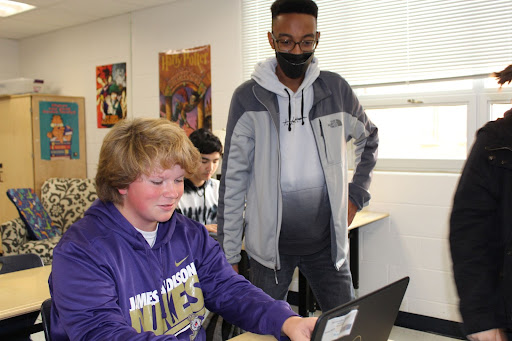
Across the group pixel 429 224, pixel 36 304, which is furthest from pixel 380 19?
pixel 36 304

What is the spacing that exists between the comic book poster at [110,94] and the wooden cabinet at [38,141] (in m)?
0.34

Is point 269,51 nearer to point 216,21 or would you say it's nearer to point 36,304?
point 216,21

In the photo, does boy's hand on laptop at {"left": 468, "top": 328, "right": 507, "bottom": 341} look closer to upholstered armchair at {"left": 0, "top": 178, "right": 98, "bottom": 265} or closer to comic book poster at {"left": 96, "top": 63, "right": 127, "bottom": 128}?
upholstered armchair at {"left": 0, "top": 178, "right": 98, "bottom": 265}

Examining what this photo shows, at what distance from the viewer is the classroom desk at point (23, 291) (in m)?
1.64

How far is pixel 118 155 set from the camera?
4.11ft

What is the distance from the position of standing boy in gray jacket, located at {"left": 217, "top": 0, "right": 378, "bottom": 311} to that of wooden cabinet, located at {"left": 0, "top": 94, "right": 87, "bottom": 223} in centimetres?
430

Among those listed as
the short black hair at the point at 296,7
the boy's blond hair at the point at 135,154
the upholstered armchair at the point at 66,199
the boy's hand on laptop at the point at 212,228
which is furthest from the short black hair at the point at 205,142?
the upholstered armchair at the point at 66,199

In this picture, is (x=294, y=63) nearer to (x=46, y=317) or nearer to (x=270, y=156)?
(x=270, y=156)

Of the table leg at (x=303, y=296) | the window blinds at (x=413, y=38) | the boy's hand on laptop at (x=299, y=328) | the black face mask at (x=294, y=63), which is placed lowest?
the table leg at (x=303, y=296)

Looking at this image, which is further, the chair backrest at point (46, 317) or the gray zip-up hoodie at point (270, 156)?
the gray zip-up hoodie at point (270, 156)

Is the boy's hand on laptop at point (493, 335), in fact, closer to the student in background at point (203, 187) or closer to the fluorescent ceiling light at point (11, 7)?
the student in background at point (203, 187)

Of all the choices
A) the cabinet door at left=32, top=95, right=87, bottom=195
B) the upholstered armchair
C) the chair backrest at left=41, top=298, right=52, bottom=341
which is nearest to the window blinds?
the upholstered armchair

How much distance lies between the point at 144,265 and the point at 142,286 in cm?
5

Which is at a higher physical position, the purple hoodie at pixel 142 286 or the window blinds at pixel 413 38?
the window blinds at pixel 413 38
